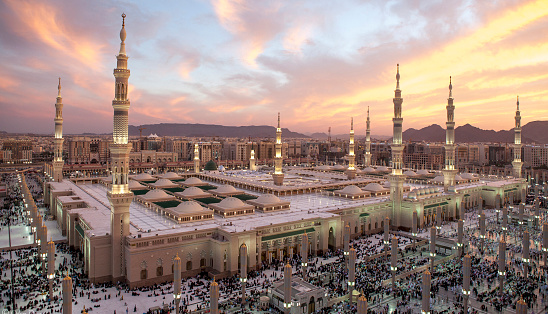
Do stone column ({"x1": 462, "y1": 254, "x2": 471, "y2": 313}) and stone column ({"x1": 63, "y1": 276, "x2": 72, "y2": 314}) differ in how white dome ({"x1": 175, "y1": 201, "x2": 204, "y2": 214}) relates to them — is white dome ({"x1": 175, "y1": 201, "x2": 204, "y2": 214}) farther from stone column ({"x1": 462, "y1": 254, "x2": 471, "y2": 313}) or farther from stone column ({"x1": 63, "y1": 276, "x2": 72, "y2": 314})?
stone column ({"x1": 462, "y1": 254, "x2": 471, "y2": 313})

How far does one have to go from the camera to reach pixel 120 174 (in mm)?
28531

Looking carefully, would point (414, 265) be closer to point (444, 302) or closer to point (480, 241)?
point (444, 302)

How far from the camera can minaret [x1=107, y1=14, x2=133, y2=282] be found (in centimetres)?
2775

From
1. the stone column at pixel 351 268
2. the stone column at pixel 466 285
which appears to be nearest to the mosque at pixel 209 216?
the stone column at pixel 351 268

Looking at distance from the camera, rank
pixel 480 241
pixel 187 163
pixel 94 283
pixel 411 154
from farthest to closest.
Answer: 1. pixel 411 154
2. pixel 187 163
3. pixel 480 241
4. pixel 94 283

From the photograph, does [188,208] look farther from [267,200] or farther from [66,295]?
[66,295]

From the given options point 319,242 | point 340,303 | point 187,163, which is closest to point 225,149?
point 187,163

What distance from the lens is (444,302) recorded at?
25641 millimetres

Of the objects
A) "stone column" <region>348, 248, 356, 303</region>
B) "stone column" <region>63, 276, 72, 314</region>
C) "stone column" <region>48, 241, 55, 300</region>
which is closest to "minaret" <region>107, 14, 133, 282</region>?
"stone column" <region>48, 241, 55, 300</region>

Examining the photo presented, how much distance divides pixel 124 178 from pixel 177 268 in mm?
9539

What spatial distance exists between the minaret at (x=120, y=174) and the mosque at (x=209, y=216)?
72 millimetres

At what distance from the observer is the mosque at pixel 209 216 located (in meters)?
27.9

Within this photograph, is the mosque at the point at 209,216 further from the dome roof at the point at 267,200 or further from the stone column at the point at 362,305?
the stone column at the point at 362,305

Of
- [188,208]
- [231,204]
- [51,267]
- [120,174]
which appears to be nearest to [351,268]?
[231,204]
